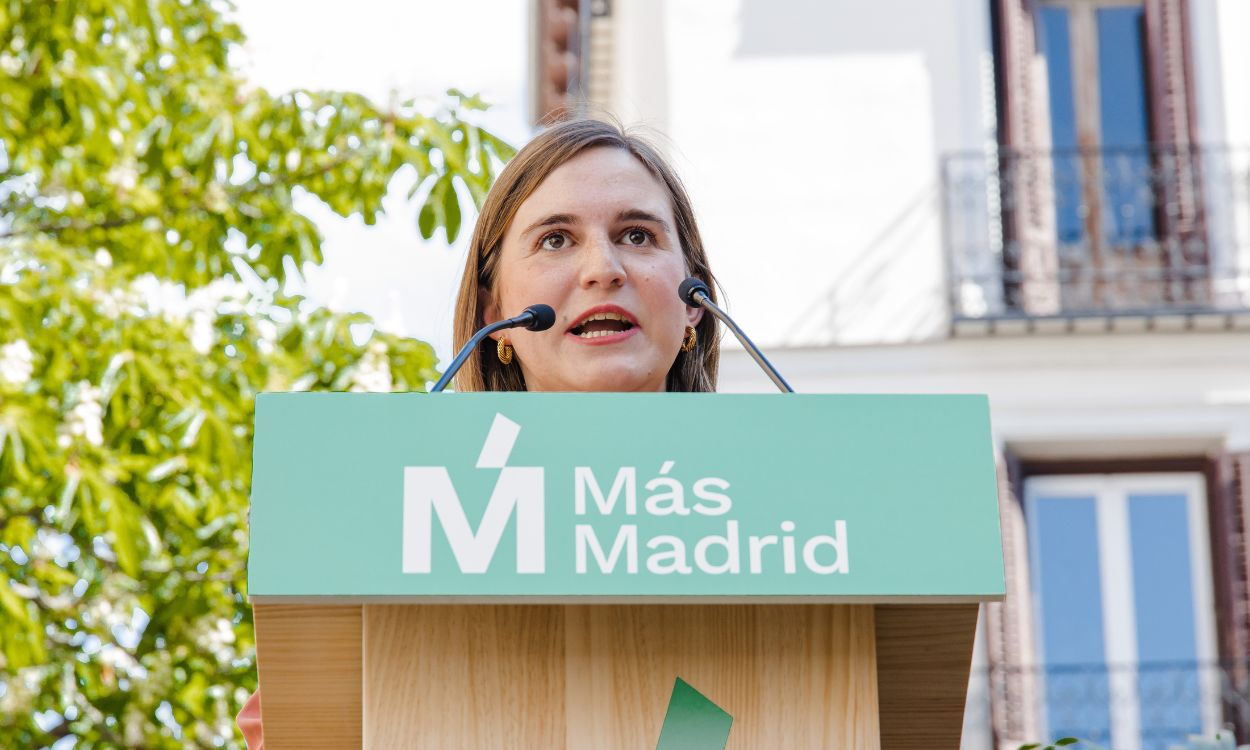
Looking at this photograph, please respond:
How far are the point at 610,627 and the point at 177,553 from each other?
5.11 meters

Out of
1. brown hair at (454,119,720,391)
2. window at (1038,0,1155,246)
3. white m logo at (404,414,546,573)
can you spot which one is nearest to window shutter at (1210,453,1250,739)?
window at (1038,0,1155,246)

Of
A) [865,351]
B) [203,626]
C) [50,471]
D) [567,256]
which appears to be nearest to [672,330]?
[567,256]

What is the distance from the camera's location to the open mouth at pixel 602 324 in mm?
2572

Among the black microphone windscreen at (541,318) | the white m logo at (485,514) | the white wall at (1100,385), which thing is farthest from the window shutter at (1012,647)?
the white m logo at (485,514)

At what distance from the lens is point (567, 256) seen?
2.62m

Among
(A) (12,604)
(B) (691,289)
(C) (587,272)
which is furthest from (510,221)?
(A) (12,604)

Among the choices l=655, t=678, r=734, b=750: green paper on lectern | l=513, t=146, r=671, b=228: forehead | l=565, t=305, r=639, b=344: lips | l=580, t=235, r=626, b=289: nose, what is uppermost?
l=513, t=146, r=671, b=228: forehead

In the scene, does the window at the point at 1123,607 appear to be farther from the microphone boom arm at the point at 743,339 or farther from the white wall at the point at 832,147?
the microphone boom arm at the point at 743,339

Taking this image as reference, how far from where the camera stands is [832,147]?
12.6 meters

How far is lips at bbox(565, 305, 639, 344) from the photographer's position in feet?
8.39

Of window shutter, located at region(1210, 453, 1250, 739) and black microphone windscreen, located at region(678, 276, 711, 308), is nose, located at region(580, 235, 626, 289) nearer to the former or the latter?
black microphone windscreen, located at region(678, 276, 711, 308)

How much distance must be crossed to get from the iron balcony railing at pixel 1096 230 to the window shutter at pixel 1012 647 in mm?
1295

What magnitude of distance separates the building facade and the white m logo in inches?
377

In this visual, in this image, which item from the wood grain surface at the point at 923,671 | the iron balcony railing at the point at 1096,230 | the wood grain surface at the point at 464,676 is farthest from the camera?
the iron balcony railing at the point at 1096,230
